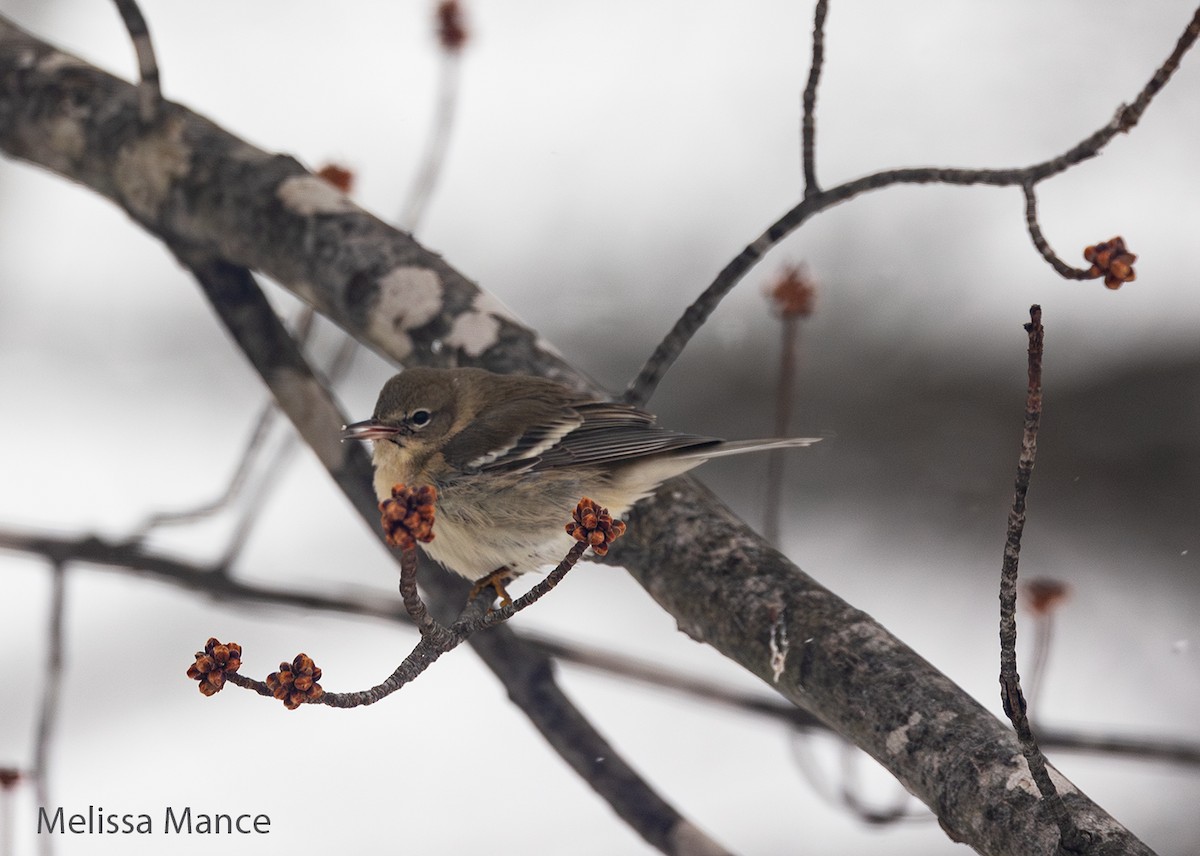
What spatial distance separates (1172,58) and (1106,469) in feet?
8.92

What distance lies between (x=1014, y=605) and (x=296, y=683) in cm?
69

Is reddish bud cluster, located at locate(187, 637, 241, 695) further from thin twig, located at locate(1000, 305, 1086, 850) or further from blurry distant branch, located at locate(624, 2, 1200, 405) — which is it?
blurry distant branch, located at locate(624, 2, 1200, 405)

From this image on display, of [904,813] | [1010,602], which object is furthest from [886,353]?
[1010,602]

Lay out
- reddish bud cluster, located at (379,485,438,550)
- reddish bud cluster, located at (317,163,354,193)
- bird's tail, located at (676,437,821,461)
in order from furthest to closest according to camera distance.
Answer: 1. reddish bud cluster, located at (317,163,354,193)
2. bird's tail, located at (676,437,821,461)
3. reddish bud cluster, located at (379,485,438,550)

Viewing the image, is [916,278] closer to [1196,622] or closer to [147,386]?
[1196,622]

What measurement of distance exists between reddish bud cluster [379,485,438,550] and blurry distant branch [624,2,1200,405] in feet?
2.55

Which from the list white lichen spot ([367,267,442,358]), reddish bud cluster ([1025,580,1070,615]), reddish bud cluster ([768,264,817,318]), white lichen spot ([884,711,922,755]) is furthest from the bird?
white lichen spot ([884,711,922,755])

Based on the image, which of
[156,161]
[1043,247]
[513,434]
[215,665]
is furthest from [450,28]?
[215,665]

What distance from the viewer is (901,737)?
141 centimetres

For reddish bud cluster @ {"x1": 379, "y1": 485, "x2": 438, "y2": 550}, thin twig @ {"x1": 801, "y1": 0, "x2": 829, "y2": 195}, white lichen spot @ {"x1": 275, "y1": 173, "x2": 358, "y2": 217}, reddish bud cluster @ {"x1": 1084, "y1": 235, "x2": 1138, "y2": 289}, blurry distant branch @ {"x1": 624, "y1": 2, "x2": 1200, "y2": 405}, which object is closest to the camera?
reddish bud cluster @ {"x1": 379, "y1": 485, "x2": 438, "y2": 550}

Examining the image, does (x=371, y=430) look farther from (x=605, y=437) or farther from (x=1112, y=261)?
(x=1112, y=261)

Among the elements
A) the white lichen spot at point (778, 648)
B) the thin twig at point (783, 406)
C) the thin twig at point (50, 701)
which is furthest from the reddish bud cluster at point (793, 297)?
the thin twig at point (50, 701)

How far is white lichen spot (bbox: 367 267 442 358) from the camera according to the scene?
7.07 ft

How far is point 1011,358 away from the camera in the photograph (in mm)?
3965
